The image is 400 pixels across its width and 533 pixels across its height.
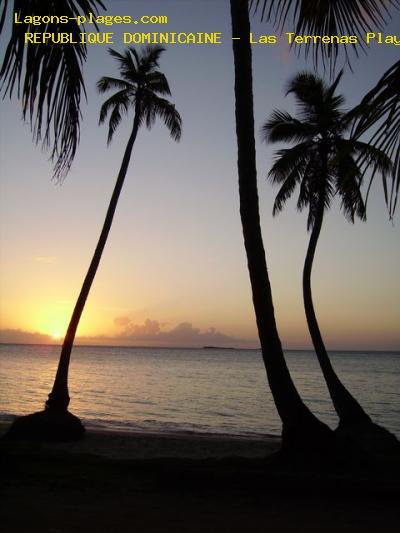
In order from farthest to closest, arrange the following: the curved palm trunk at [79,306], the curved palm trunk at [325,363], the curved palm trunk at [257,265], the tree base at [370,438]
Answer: the curved palm trunk at [79,306]
the curved palm trunk at [325,363]
the tree base at [370,438]
the curved palm trunk at [257,265]

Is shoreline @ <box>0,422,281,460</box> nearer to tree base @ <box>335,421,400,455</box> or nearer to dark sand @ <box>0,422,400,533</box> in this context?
tree base @ <box>335,421,400,455</box>

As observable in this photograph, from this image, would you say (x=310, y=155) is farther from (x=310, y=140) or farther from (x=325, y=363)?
(x=325, y=363)

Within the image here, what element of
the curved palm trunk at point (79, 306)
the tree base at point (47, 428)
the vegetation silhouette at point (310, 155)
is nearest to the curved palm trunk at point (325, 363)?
the vegetation silhouette at point (310, 155)

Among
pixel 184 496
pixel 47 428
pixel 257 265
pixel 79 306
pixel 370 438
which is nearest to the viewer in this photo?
pixel 184 496

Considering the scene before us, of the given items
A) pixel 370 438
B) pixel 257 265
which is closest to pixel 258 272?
pixel 257 265

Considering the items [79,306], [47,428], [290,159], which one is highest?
[290,159]

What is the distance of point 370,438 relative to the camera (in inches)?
357

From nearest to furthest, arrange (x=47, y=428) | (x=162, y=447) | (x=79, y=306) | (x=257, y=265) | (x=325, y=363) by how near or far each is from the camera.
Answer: (x=257, y=265) < (x=325, y=363) < (x=47, y=428) < (x=79, y=306) < (x=162, y=447)

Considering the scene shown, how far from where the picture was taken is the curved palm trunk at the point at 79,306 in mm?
12781

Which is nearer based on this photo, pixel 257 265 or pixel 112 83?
pixel 257 265

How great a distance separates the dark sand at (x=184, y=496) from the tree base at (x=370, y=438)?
4.92 ft

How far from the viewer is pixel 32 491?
238 inches

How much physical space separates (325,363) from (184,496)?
662 cm

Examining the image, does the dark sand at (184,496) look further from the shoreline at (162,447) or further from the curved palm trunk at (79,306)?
the shoreline at (162,447)
